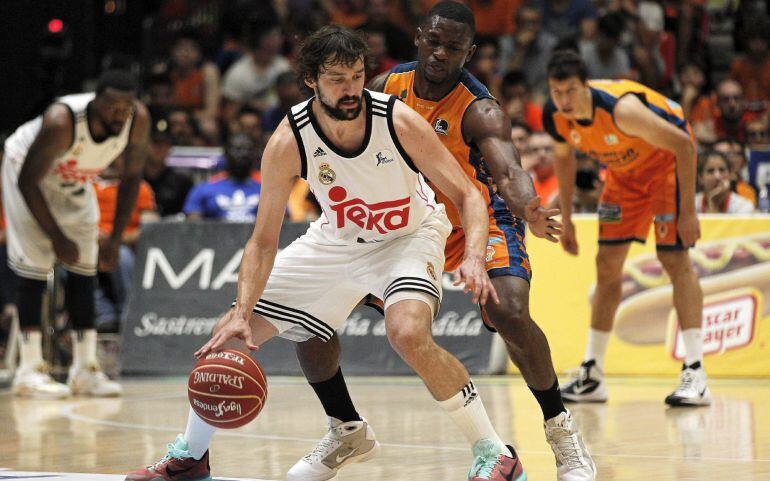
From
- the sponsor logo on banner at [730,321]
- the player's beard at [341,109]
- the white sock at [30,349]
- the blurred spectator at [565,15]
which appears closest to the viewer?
the player's beard at [341,109]

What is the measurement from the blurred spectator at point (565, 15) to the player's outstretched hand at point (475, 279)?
9.16 meters

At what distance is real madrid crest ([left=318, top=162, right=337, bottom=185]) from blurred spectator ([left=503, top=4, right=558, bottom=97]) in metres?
8.45

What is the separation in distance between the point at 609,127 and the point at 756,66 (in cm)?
568

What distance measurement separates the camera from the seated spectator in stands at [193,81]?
542 inches

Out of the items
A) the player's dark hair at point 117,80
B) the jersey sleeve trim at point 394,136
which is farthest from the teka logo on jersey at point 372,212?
the player's dark hair at point 117,80

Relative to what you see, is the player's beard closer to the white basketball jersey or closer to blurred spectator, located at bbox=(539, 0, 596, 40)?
the white basketball jersey

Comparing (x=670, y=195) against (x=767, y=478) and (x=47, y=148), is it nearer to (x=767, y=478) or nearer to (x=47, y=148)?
(x=767, y=478)

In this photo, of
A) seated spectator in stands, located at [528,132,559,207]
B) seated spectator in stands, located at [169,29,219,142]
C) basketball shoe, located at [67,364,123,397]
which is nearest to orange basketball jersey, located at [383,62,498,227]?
basketball shoe, located at [67,364,123,397]

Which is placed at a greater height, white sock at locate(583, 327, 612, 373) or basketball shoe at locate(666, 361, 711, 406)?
white sock at locate(583, 327, 612, 373)

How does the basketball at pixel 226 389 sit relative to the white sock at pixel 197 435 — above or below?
above

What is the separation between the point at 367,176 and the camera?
4.70 meters

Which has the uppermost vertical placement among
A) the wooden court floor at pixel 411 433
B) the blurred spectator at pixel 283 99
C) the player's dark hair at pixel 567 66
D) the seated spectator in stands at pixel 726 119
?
the blurred spectator at pixel 283 99

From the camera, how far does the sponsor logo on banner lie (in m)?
8.85

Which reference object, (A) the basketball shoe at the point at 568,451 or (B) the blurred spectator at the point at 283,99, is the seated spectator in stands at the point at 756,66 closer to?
(B) the blurred spectator at the point at 283,99
